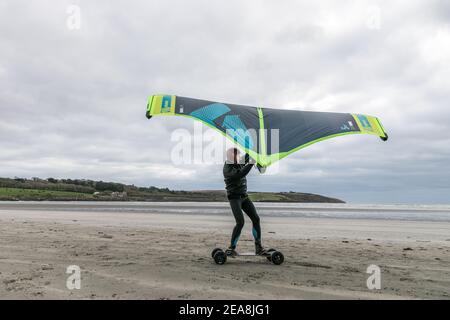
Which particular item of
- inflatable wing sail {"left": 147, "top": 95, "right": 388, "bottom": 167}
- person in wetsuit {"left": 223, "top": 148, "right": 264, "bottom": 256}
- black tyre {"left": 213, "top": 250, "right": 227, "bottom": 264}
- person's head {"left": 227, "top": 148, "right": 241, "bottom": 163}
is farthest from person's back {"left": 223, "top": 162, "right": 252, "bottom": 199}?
black tyre {"left": 213, "top": 250, "right": 227, "bottom": 264}

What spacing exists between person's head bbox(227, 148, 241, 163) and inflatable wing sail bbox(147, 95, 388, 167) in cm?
97

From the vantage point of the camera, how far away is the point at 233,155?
796cm

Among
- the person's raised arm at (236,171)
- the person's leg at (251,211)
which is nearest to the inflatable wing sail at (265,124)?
the person's raised arm at (236,171)

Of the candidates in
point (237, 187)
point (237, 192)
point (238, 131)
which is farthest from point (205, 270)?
point (238, 131)

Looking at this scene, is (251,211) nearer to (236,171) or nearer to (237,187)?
(237,187)

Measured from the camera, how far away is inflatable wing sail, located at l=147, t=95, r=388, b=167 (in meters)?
6.86

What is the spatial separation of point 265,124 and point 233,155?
3.63ft

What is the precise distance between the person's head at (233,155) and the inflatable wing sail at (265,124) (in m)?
0.97

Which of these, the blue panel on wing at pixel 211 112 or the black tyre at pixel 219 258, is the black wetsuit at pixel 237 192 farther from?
the blue panel on wing at pixel 211 112

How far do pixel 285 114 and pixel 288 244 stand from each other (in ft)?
18.9

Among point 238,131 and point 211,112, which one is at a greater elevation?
point 211,112

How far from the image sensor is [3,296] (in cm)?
561

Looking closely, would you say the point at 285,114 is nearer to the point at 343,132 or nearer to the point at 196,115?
the point at 343,132
